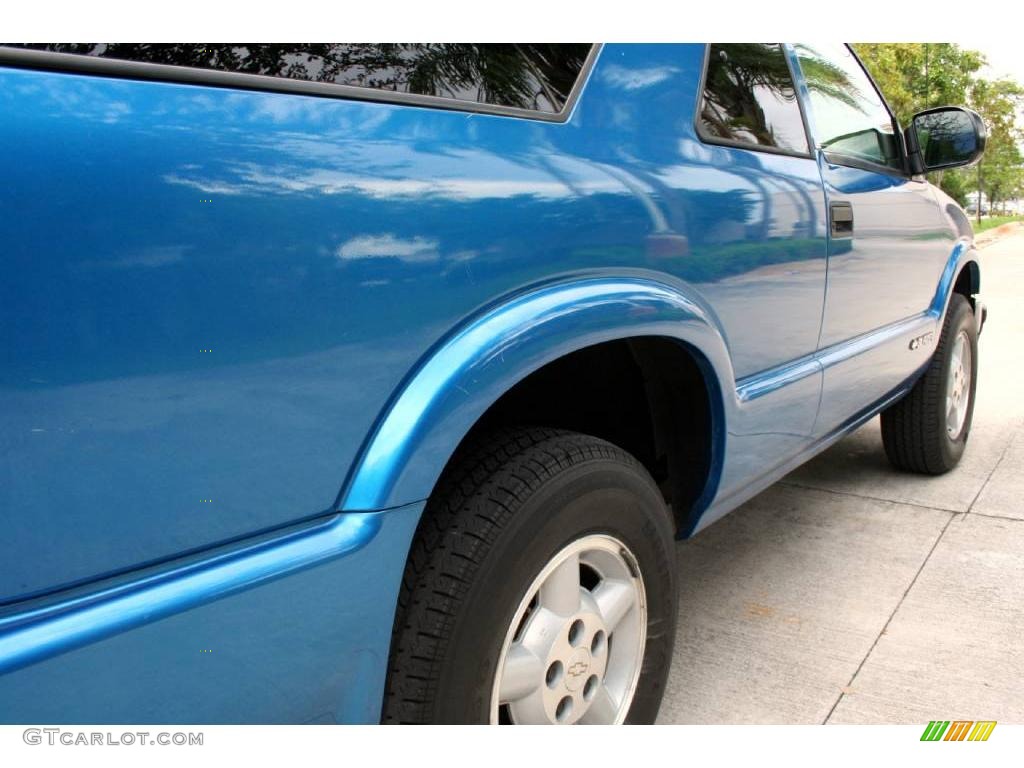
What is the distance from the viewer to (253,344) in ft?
3.77

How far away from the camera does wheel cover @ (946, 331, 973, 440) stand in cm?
392

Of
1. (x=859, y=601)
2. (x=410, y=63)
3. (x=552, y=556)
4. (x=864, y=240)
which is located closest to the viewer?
(x=410, y=63)

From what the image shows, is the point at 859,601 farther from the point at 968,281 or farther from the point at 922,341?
the point at 968,281

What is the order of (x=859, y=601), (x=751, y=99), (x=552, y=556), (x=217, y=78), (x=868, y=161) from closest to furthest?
(x=217, y=78), (x=552, y=556), (x=751, y=99), (x=859, y=601), (x=868, y=161)

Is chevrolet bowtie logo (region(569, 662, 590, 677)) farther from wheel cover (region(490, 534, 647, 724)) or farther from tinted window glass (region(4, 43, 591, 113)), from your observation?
tinted window glass (region(4, 43, 591, 113))

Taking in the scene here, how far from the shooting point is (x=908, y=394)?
3787 millimetres

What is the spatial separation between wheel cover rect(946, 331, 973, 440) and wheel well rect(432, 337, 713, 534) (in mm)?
2113

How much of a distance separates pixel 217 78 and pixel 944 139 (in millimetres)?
3048

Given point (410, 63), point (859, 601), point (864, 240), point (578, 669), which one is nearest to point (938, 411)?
point (859, 601)

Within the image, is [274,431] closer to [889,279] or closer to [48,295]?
[48,295]

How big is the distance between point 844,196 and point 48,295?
7.37 ft
